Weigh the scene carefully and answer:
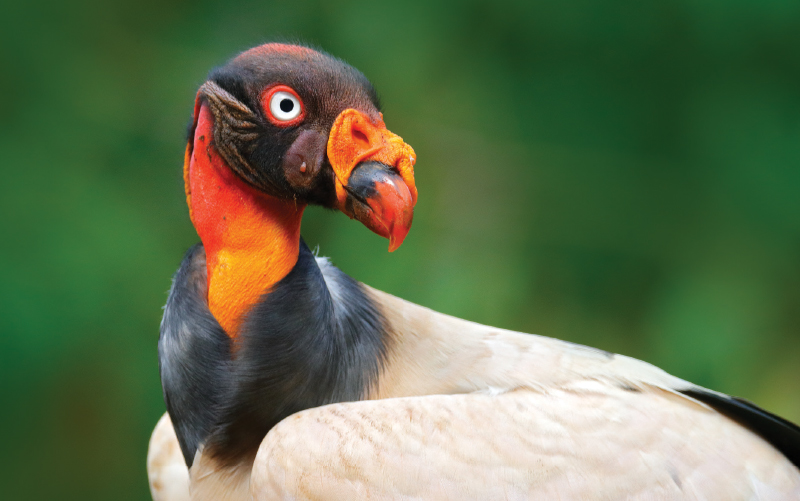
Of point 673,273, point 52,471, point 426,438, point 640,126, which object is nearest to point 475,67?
point 640,126

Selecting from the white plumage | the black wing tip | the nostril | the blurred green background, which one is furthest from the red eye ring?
the blurred green background

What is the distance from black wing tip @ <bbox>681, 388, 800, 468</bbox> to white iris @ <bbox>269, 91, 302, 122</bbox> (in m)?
1.09

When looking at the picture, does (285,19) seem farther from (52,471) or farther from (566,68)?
(52,471)

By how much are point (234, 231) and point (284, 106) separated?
0.89ft

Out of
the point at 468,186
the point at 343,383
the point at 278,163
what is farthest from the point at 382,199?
the point at 468,186

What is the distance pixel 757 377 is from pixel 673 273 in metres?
0.57

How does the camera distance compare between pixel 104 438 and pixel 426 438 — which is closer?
pixel 426 438

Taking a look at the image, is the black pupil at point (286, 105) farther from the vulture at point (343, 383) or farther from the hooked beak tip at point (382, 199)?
the hooked beak tip at point (382, 199)

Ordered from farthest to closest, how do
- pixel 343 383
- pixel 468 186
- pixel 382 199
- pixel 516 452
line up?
1. pixel 468 186
2. pixel 343 383
3. pixel 516 452
4. pixel 382 199

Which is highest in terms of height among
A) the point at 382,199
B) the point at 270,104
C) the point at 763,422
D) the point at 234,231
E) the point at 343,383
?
the point at 270,104

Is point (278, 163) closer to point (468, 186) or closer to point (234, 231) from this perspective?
point (234, 231)

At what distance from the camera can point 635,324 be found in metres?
3.05

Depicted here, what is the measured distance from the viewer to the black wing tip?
1.46 metres

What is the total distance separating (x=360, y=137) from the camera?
47.9 inches
